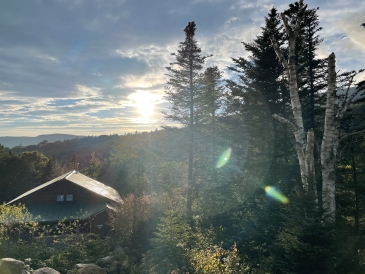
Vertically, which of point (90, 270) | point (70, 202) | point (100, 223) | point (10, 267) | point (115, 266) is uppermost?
point (10, 267)

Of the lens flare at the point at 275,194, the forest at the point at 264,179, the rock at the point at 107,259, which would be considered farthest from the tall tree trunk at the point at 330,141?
the rock at the point at 107,259

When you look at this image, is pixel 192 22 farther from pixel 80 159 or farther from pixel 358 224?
pixel 80 159

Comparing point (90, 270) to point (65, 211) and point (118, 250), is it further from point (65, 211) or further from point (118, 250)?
point (65, 211)

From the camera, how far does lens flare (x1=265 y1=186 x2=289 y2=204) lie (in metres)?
10.8

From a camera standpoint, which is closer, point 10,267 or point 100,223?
point 10,267

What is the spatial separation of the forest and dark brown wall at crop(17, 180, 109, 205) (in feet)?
19.4

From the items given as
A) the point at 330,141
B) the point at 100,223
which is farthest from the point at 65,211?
the point at 330,141

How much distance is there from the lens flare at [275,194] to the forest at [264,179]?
91 mm

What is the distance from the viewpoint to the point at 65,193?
24.2m

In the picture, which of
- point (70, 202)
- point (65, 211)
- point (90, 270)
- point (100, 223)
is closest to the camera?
point (90, 270)

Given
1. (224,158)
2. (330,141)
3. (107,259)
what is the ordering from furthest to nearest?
(224,158) → (107,259) → (330,141)

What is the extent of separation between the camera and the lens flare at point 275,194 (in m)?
10.8

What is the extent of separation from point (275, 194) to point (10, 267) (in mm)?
12268

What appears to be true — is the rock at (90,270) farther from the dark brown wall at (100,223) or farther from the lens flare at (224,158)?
the lens flare at (224,158)
